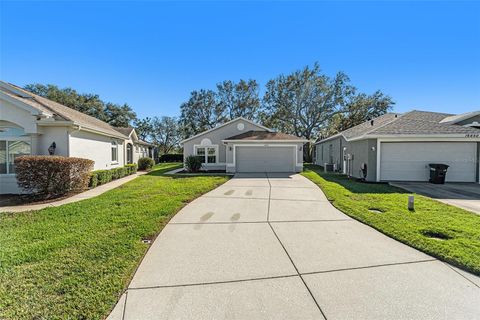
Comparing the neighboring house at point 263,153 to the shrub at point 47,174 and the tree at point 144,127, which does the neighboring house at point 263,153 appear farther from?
the tree at point 144,127

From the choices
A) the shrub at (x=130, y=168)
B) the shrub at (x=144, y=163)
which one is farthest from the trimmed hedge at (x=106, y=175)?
the shrub at (x=144, y=163)

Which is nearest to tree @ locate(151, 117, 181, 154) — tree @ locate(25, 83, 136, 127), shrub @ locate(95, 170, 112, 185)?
tree @ locate(25, 83, 136, 127)

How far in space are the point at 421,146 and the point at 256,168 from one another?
34.3ft

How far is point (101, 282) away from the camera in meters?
2.99

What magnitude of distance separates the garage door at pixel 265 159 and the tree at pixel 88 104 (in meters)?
32.4

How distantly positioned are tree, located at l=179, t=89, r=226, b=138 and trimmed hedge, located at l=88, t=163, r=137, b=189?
999 inches

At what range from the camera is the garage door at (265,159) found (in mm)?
17891

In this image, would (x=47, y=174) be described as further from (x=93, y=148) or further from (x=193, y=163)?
(x=193, y=163)

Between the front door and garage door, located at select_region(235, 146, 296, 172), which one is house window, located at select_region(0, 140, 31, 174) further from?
garage door, located at select_region(235, 146, 296, 172)

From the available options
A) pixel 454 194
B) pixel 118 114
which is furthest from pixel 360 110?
pixel 118 114

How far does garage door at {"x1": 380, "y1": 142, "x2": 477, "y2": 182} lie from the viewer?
39.7 ft

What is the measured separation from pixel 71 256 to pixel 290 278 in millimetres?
3546

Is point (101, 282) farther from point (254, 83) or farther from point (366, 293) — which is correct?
point (254, 83)

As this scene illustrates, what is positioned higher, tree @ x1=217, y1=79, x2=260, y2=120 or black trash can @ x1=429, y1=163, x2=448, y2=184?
tree @ x1=217, y1=79, x2=260, y2=120
